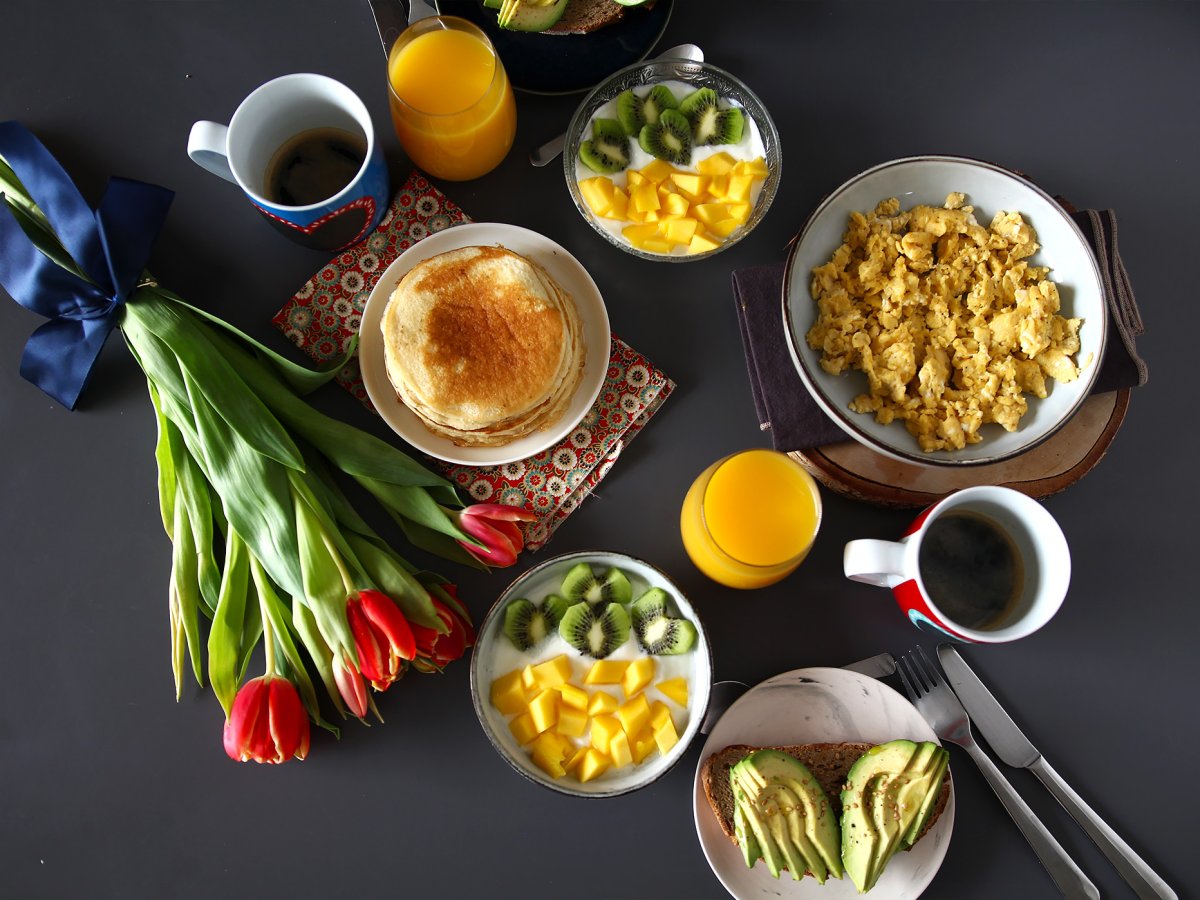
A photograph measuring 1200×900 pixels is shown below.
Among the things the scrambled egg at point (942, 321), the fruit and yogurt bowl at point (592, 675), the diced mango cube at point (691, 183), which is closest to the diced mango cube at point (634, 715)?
the fruit and yogurt bowl at point (592, 675)

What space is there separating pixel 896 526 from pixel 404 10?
1178 mm

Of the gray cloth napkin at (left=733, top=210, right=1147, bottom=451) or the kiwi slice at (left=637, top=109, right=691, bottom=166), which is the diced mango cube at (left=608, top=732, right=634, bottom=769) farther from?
the kiwi slice at (left=637, top=109, right=691, bottom=166)

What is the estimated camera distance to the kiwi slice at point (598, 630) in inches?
54.0

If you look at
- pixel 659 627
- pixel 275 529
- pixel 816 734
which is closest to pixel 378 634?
pixel 275 529

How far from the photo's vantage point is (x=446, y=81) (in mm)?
1398

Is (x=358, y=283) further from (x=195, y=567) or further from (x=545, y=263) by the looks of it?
(x=195, y=567)

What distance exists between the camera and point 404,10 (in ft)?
4.75

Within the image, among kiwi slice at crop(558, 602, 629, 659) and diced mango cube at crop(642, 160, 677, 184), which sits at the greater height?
diced mango cube at crop(642, 160, 677, 184)

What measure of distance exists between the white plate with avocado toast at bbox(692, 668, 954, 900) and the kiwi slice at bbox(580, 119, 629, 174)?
0.87 metres

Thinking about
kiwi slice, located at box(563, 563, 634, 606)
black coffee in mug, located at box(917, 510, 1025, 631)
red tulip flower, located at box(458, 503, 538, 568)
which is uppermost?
black coffee in mug, located at box(917, 510, 1025, 631)

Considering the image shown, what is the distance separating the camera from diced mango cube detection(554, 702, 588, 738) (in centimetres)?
135

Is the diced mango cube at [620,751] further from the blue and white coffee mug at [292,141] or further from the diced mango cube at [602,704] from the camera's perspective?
the blue and white coffee mug at [292,141]

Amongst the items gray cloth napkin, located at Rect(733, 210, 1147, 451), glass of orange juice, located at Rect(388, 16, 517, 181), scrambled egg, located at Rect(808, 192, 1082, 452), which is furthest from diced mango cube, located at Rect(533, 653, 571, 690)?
glass of orange juice, located at Rect(388, 16, 517, 181)

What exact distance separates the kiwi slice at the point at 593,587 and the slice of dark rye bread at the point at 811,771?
0.28 metres
